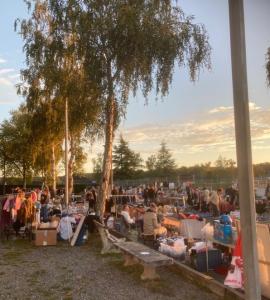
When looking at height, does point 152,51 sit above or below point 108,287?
above

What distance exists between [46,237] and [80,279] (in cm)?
533

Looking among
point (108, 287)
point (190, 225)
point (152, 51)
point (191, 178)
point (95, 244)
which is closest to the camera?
point (108, 287)

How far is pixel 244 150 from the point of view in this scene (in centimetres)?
412

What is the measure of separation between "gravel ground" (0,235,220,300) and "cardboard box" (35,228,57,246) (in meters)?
1.24

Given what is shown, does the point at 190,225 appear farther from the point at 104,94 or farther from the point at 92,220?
the point at 104,94

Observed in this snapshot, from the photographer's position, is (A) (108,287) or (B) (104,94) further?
(B) (104,94)

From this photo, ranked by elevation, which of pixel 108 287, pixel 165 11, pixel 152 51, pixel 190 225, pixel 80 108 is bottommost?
pixel 108 287

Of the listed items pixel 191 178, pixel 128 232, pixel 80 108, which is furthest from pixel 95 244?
pixel 191 178

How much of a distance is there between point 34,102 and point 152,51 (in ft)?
A: 47.2

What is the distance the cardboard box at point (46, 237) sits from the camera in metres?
14.3

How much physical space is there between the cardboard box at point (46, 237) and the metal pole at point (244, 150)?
1098 cm

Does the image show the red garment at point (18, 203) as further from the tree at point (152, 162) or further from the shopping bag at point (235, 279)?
the tree at point (152, 162)

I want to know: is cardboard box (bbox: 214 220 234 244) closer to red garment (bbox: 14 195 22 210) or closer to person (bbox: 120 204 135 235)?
person (bbox: 120 204 135 235)

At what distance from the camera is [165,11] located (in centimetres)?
1825
